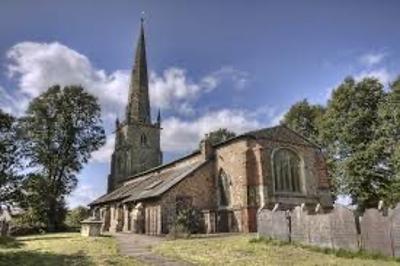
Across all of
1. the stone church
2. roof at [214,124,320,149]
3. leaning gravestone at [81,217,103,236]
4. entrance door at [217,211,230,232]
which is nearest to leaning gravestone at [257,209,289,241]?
the stone church

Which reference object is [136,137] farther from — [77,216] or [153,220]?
[153,220]

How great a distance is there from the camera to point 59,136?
42.1 m

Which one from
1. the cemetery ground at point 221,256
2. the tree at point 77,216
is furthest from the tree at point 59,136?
the cemetery ground at point 221,256

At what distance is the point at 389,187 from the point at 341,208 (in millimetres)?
19401

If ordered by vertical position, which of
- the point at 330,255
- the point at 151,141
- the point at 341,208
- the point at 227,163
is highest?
the point at 151,141

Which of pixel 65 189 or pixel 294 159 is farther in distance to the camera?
pixel 65 189

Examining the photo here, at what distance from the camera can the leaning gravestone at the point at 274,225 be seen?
18.2 meters

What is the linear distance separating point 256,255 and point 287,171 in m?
17.4

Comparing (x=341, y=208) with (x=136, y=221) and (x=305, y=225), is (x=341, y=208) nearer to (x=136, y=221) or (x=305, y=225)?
(x=305, y=225)

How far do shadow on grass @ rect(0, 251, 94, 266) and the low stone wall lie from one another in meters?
9.16

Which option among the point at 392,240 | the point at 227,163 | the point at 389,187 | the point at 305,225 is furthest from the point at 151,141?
the point at 392,240

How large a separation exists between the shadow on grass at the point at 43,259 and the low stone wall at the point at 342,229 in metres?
9.16

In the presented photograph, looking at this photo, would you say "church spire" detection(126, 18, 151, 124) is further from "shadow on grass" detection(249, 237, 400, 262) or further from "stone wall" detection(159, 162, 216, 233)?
"shadow on grass" detection(249, 237, 400, 262)

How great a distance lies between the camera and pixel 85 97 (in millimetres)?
43688
